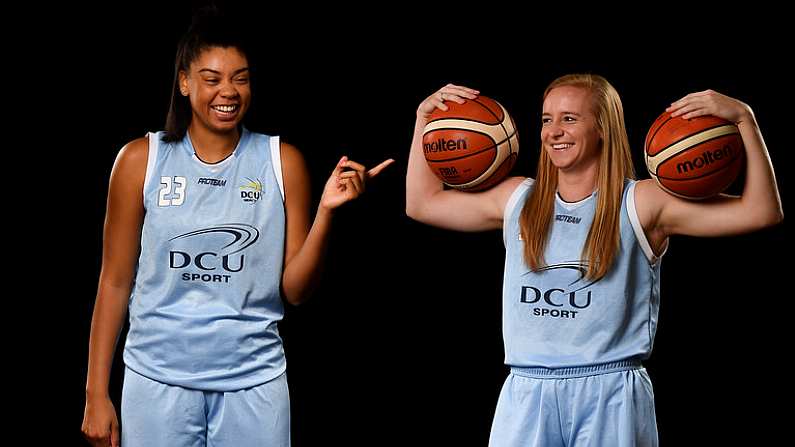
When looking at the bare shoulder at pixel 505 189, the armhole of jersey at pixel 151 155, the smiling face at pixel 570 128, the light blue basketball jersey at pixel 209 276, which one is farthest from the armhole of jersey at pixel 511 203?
the armhole of jersey at pixel 151 155

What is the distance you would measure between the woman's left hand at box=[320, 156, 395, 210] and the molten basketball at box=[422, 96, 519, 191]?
0.27 m

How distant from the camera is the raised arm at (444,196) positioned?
235 inches

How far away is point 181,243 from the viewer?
5.80 meters

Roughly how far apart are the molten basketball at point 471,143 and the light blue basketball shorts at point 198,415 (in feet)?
3.17

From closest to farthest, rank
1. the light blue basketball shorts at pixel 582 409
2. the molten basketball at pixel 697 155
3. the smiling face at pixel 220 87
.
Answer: the molten basketball at pixel 697 155, the light blue basketball shorts at pixel 582 409, the smiling face at pixel 220 87

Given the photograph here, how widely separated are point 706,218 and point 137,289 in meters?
1.93

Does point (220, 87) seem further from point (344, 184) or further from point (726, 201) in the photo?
point (726, 201)

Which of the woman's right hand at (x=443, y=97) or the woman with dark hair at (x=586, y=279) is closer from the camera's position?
the woman with dark hair at (x=586, y=279)

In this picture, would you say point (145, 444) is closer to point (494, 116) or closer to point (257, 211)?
point (257, 211)

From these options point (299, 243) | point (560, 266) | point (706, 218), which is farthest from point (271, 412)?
point (706, 218)

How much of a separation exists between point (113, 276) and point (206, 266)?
34 centimetres

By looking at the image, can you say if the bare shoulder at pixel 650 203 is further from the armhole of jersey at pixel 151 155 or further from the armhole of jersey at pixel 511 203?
the armhole of jersey at pixel 151 155

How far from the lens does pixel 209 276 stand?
228 inches

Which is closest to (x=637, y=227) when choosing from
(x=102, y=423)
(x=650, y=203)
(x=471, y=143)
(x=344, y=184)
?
(x=650, y=203)
